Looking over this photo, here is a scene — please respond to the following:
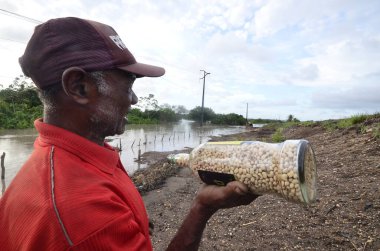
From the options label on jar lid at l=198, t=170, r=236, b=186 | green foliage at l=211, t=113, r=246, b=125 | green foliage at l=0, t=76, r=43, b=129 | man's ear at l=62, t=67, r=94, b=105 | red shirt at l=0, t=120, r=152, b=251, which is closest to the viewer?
red shirt at l=0, t=120, r=152, b=251

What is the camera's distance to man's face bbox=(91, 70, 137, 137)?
1.22m

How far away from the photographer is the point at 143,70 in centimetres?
133

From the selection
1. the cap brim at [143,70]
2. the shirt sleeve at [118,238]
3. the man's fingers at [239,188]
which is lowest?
the shirt sleeve at [118,238]

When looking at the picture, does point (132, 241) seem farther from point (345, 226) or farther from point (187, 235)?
point (345, 226)

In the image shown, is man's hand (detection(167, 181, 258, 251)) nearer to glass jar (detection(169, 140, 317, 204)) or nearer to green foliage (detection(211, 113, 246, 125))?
glass jar (detection(169, 140, 317, 204))

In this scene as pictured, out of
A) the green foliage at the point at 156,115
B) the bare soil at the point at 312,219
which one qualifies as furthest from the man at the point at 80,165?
the green foliage at the point at 156,115

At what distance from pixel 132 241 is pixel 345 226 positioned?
376 centimetres

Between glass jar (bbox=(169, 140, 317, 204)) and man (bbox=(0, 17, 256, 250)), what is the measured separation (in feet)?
0.29

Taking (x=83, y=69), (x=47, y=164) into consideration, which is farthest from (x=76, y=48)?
(x=47, y=164)

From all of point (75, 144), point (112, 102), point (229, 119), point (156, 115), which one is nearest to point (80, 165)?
point (75, 144)

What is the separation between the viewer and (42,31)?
3.77ft

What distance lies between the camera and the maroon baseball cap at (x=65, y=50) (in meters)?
1.13

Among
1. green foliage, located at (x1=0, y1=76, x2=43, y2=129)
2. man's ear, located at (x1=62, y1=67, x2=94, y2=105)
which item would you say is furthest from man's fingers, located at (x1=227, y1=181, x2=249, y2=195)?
green foliage, located at (x1=0, y1=76, x2=43, y2=129)

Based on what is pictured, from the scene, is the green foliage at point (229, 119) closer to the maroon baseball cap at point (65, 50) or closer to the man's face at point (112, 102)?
the man's face at point (112, 102)
